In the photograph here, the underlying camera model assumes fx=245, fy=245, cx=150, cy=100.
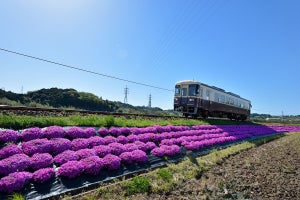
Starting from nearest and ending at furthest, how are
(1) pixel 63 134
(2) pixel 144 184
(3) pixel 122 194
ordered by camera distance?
(3) pixel 122 194 → (2) pixel 144 184 → (1) pixel 63 134

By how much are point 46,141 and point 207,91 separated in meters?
20.0

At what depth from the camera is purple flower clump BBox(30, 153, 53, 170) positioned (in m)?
6.42

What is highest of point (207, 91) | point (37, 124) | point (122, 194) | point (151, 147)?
point (207, 91)

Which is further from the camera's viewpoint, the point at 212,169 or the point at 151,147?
the point at 151,147

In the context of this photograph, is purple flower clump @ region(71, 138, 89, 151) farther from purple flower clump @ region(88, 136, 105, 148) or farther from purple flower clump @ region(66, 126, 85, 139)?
purple flower clump @ region(66, 126, 85, 139)

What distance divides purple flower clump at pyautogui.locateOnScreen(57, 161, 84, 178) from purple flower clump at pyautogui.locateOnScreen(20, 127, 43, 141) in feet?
6.25

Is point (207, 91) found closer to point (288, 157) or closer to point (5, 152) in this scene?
point (288, 157)

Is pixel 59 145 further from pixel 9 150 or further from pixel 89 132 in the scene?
pixel 89 132

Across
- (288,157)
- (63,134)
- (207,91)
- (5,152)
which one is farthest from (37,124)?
(207,91)

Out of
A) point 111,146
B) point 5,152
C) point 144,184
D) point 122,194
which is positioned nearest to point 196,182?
point 144,184

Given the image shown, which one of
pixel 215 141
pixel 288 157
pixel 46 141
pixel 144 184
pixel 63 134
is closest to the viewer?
pixel 144 184

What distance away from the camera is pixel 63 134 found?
8.76 metres

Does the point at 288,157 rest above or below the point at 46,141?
below

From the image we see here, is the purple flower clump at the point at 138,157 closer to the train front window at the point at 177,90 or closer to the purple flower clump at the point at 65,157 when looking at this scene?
the purple flower clump at the point at 65,157
